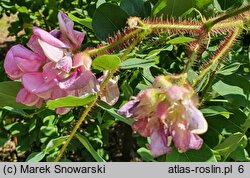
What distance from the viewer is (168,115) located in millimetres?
685

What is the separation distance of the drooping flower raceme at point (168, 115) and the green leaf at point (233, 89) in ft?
1.15

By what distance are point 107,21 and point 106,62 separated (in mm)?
204

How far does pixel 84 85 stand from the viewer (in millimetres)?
762

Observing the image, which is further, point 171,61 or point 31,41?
point 171,61

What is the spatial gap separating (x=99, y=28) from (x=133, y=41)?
0.18 m

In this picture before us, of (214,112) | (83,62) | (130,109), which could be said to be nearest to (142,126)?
(130,109)

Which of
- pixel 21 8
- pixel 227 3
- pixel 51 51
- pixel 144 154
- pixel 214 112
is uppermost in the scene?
pixel 21 8

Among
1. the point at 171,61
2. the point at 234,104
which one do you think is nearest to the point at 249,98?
the point at 234,104

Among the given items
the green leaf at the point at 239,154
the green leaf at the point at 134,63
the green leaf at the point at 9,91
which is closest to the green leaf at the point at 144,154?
the green leaf at the point at 239,154

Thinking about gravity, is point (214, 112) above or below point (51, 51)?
below

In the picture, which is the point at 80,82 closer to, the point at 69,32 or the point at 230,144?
the point at 69,32

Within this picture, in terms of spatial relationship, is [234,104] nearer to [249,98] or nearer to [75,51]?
[249,98]

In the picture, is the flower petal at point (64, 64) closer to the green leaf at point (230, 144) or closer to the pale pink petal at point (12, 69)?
the pale pink petal at point (12, 69)

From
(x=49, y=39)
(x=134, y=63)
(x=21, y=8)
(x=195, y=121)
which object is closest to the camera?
(x=195, y=121)
